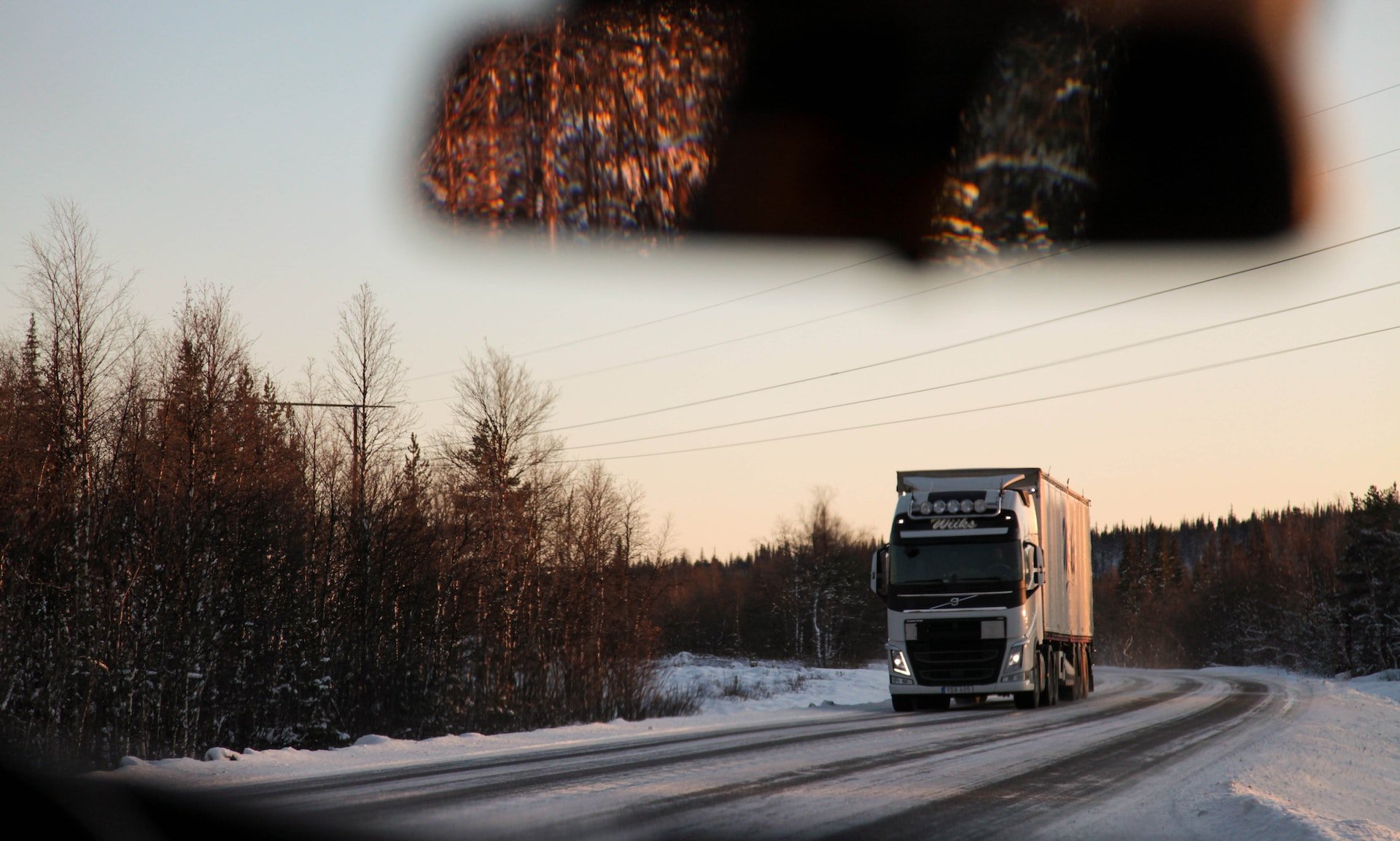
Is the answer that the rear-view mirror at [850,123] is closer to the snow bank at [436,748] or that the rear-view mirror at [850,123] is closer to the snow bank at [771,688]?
the snow bank at [436,748]

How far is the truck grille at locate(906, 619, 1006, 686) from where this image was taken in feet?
70.8

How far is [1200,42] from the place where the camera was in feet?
27.4

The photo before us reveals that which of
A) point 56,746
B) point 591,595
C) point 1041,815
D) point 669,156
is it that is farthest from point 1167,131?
point 591,595

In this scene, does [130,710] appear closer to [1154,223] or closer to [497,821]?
[497,821]

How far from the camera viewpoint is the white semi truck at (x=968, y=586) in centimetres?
2158

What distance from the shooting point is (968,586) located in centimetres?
2177

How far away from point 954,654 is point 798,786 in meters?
12.7

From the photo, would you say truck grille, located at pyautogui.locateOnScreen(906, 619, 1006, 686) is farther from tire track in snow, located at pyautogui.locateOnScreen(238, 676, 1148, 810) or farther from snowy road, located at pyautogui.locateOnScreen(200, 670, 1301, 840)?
snowy road, located at pyautogui.locateOnScreen(200, 670, 1301, 840)

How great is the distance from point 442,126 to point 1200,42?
560 cm

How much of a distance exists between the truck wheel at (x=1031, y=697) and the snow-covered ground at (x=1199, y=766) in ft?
2.36

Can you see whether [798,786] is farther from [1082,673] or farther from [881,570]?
[1082,673]

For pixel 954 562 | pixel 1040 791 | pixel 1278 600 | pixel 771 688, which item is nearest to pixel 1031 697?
pixel 954 562

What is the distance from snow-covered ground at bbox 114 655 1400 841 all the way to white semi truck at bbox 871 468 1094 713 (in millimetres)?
1061

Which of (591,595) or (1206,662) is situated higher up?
(591,595)
